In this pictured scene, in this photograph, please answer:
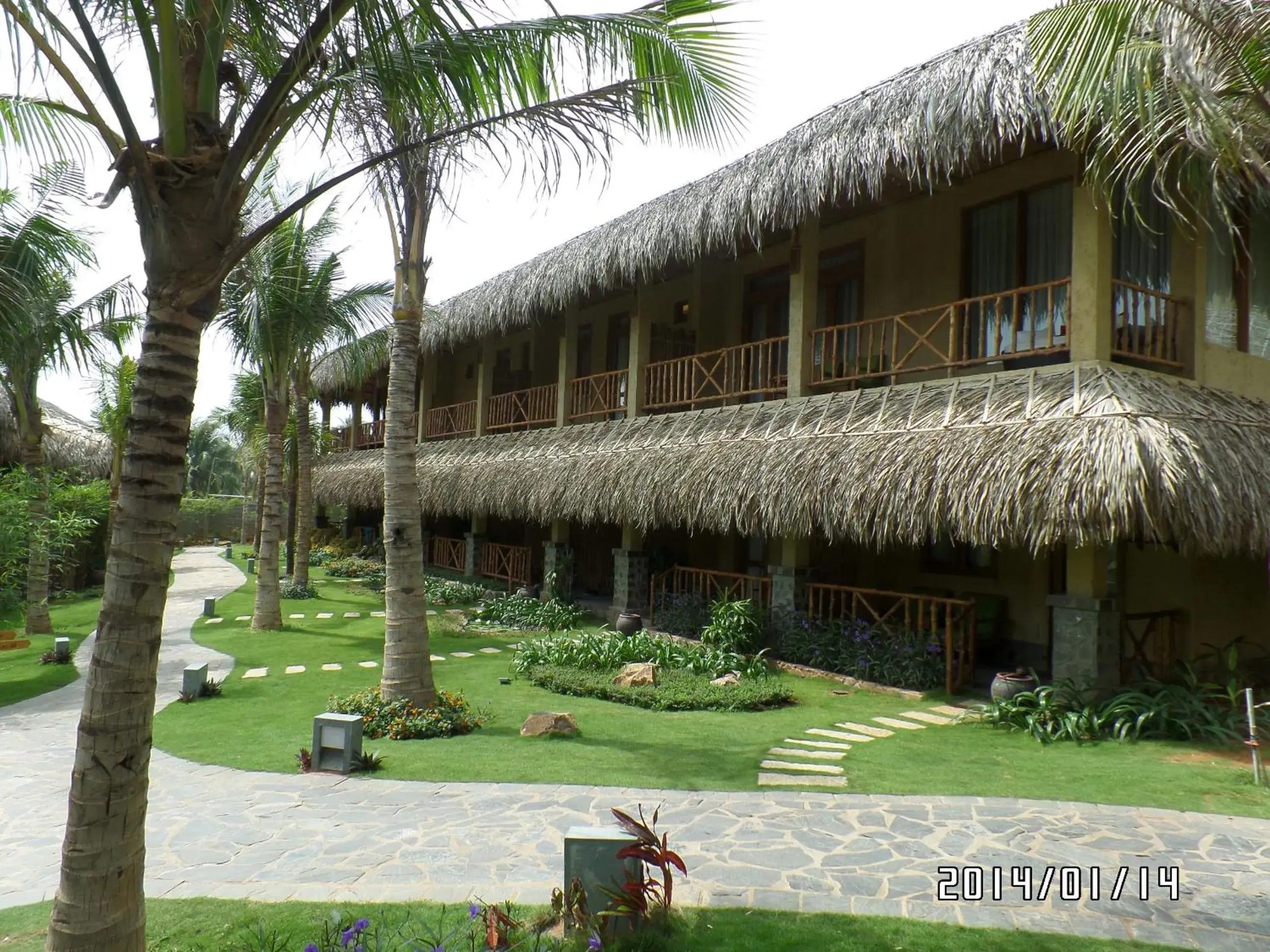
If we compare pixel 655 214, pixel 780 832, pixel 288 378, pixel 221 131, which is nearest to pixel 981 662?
pixel 780 832

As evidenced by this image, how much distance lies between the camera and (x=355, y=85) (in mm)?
4727

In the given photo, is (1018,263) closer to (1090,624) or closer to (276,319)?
(1090,624)

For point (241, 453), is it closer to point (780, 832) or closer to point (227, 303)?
point (227, 303)

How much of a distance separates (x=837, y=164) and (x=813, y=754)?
5903 millimetres

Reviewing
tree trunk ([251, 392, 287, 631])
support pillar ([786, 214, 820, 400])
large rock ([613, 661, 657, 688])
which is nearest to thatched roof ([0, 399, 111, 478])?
tree trunk ([251, 392, 287, 631])

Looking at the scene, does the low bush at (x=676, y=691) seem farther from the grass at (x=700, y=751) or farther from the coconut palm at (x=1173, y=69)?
the coconut palm at (x=1173, y=69)

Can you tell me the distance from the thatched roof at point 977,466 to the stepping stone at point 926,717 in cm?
164

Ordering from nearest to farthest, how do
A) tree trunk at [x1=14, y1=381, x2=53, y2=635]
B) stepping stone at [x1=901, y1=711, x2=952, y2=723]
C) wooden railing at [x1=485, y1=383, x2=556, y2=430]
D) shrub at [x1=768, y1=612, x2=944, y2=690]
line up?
stepping stone at [x1=901, y1=711, x2=952, y2=723] < shrub at [x1=768, y1=612, x2=944, y2=690] < tree trunk at [x1=14, y1=381, x2=53, y2=635] < wooden railing at [x1=485, y1=383, x2=556, y2=430]

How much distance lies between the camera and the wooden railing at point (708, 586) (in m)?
10.9

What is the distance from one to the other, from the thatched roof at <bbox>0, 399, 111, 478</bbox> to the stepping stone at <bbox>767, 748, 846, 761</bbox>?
1992 cm

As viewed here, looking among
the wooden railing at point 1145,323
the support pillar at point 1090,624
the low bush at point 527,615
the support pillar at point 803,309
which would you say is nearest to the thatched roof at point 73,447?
the low bush at point 527,615

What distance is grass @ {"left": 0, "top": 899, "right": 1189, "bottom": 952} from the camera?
352 cm

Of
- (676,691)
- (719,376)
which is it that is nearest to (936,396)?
(676,691)

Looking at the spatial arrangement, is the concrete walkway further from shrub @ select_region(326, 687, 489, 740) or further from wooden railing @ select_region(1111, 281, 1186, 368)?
wooden railing @ select_region(1111, 281, 1186, 368)
